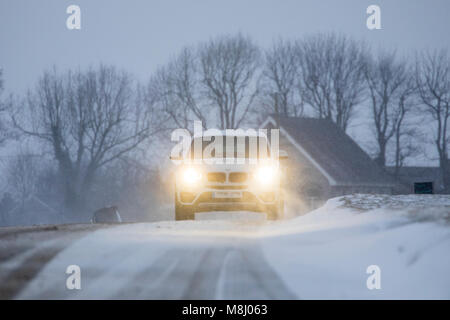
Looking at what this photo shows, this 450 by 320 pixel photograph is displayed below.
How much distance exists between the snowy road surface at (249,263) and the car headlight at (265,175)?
4.60 m

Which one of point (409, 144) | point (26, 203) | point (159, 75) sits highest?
point (159, 75)

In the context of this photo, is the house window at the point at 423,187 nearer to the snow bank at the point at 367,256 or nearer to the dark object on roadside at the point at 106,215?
the dark object on roadside at the point at 106,215

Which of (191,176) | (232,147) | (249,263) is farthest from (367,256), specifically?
(232,147)

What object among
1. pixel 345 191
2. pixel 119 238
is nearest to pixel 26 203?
pixel 345 191

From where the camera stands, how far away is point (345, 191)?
125 feet

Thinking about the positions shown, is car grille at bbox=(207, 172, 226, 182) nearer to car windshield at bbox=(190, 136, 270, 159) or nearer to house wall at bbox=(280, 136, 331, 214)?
car windshield at bbox=(190, 136, 270, 159)

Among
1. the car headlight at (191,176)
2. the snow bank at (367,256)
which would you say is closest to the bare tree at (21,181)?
the car headlight at (191,176)

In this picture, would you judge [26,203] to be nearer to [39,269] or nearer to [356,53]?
[356,53]

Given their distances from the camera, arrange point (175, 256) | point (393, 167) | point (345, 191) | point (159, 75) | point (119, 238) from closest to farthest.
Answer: point (175, 256) < point (119, 238) < point (345, 191) < point (159, 75) < point (393, 167)

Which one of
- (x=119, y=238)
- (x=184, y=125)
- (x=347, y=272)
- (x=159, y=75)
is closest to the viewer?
(x=347, y=272)

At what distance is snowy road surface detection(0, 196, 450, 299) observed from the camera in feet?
17.9

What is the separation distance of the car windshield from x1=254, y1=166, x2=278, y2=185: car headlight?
635mm

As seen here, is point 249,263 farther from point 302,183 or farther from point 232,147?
point 302,183

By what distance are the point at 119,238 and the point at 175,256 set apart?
1.22m
